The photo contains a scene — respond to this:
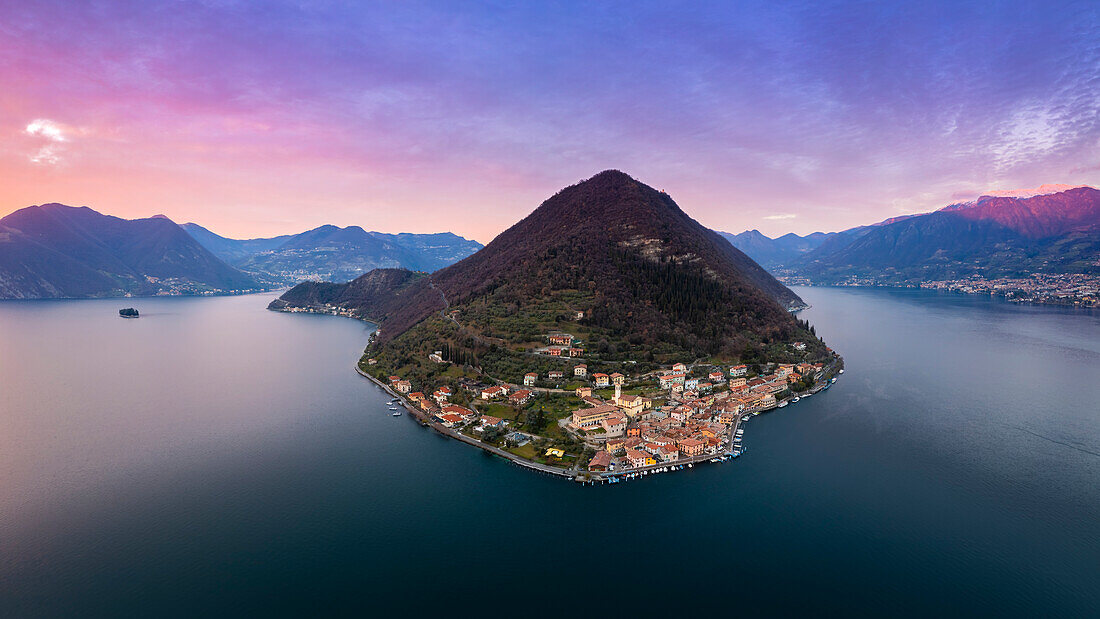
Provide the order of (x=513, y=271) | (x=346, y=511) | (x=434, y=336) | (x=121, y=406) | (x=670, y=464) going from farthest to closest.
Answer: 1. (x=513, y=271)
2. (x=434, y=336)
3. (x=121, y=406)
4. (x=670, y=464)
5. (x=346, y=511)

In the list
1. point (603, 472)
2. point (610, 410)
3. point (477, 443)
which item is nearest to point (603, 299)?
point (610, 410)

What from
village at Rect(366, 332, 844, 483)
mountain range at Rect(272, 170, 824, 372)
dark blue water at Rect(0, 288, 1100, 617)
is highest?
mountain range at Rect(272, 170, 824, 372)

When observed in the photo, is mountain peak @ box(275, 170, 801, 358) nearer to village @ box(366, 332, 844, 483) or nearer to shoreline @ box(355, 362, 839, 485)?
village @ box(366, 332, 844, 483)

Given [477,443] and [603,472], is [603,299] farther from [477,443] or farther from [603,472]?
[603,472]

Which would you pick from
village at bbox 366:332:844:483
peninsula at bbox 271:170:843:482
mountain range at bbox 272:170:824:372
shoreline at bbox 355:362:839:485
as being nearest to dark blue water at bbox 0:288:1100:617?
shoreline at bbox 355:362:839:485

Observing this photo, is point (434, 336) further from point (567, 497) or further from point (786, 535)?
point (786, 535)

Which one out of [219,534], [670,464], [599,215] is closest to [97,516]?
[219,534]
